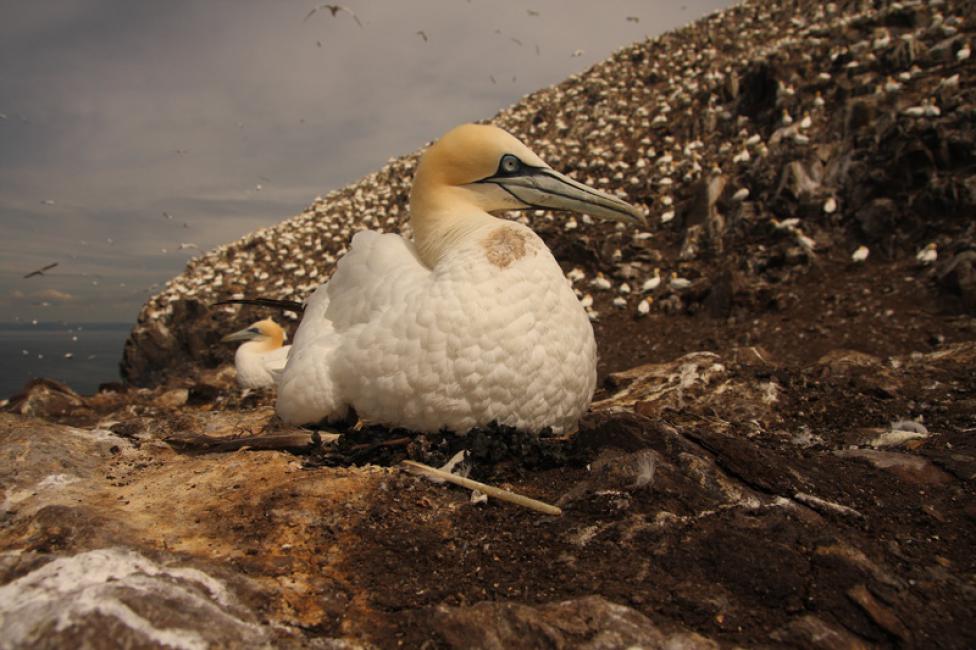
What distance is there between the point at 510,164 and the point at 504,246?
2.96 feet

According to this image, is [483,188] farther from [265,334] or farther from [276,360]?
[265,334]

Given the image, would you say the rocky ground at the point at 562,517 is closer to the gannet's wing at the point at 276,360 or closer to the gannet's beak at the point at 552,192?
the gannet's wing at the point at 276,360

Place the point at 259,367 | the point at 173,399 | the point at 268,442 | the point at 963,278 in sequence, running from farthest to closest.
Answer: the point at 259,367, the point at 173,399, the point at 963,278, the point at 268,442

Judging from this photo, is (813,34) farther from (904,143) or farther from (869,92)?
(904,143)

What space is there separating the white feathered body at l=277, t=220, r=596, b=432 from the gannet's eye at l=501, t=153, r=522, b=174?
0.55 meters

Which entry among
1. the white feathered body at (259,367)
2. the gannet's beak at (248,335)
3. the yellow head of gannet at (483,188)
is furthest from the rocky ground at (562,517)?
the gannet's beak at (248,335)

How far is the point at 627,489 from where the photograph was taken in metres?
2.38

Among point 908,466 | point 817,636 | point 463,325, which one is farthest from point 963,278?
point 817,636

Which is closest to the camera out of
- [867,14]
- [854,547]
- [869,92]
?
[854,547]

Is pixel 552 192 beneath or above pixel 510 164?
beneath

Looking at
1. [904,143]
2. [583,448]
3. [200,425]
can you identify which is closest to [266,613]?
[583,448]

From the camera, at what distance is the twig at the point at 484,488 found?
2.35 m

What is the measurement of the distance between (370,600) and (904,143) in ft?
37.2

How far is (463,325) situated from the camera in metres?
2.92
